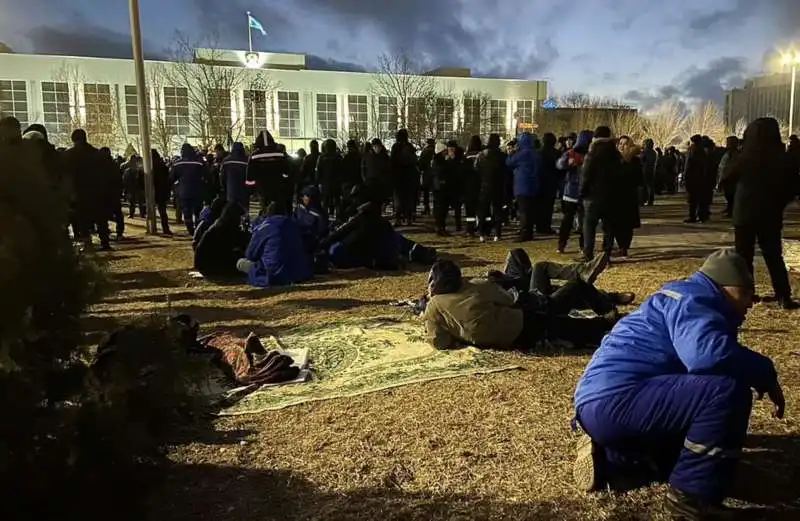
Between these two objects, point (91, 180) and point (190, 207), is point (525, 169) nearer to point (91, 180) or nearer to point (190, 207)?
point (190, 207)

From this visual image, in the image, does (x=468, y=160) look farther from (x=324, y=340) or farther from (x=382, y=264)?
(x=324, y=340)

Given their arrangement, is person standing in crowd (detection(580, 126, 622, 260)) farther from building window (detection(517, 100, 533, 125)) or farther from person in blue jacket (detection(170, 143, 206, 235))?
building window (detection(517, 100, 533, 125))

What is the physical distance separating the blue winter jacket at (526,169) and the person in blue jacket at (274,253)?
14.6 ft

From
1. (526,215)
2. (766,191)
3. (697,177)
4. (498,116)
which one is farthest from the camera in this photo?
(498,116)

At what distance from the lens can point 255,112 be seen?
60.2 metres

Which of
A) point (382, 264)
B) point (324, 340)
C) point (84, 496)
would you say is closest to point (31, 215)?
point (84, 496)

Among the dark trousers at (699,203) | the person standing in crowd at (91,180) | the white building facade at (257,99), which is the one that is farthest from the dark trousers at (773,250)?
the white building facade at (257,99)

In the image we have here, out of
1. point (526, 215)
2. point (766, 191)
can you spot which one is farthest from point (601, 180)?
point (526, 215)

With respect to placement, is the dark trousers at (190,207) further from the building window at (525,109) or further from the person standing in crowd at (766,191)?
the building window at (525,109)

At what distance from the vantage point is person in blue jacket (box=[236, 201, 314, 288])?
8960 millimetres

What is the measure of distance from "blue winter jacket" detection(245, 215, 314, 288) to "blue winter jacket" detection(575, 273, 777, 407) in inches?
236

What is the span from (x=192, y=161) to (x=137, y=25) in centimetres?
300

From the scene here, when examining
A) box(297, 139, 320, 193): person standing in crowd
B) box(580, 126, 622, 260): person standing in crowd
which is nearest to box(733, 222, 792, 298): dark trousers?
box(580, 126, 622, 260): person standing in crowd

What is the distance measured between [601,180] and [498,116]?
64258mm
